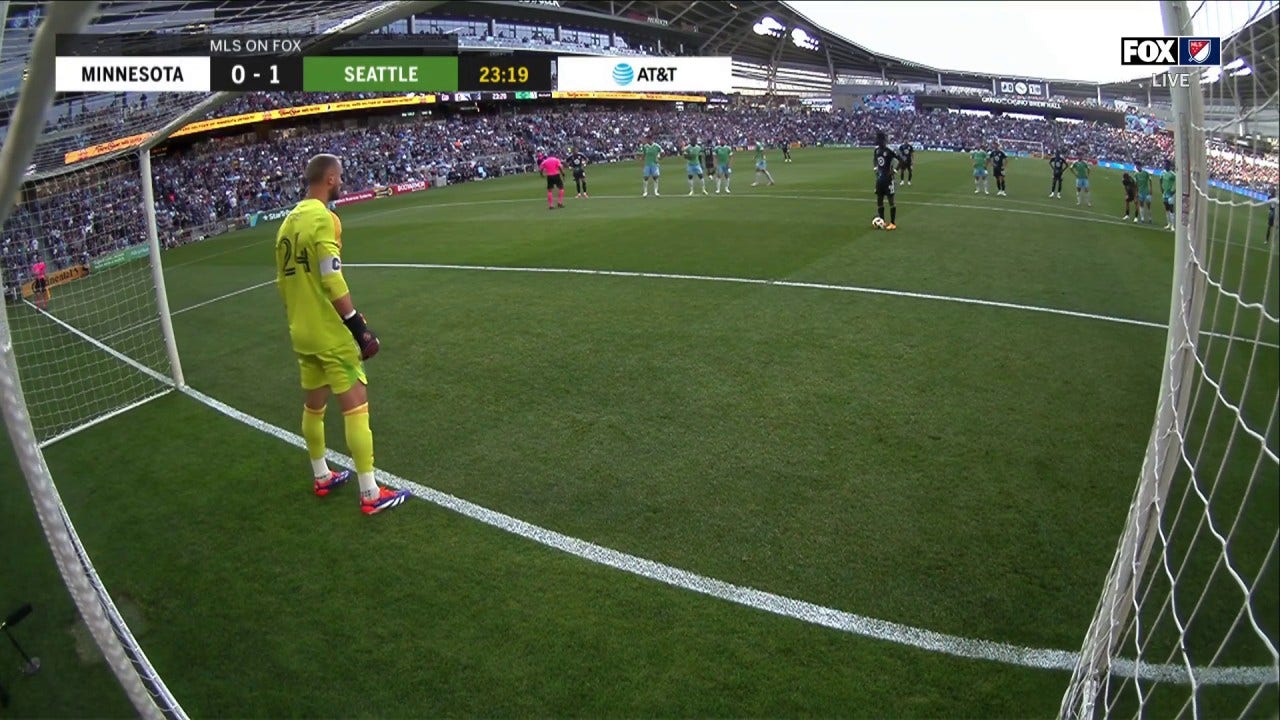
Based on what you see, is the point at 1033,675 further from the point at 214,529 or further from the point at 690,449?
the point at 214,529

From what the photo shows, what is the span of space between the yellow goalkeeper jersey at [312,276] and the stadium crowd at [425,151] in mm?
2520

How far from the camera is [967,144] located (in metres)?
59.7

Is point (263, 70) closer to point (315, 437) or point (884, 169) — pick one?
point (315, 437)

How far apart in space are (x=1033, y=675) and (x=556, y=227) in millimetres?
16140

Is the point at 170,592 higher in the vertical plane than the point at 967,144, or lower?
lower

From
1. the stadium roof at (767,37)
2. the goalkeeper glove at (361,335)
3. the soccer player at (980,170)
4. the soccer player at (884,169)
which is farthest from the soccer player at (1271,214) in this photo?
the stadium roof at (767,37)

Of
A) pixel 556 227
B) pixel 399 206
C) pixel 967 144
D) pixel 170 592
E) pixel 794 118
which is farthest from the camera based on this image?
pixel 794 118

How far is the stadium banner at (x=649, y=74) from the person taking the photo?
1453cm

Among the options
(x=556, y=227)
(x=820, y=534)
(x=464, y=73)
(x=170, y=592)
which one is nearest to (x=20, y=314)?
(x=464, y=73)

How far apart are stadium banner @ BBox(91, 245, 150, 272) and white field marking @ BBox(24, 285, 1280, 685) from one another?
8694mm

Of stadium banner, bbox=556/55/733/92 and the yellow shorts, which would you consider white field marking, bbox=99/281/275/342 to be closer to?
stadium banner, bbox=556/55/733/92

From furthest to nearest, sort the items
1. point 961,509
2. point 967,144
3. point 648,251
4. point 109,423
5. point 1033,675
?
point 967,144 → point 648,251 → point 109,423 → point 961,509 → point 1033,675

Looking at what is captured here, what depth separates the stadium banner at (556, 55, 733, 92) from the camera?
1453 centimetres

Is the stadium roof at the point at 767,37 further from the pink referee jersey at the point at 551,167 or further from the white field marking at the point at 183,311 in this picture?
the white field marking at the point at 183,311
